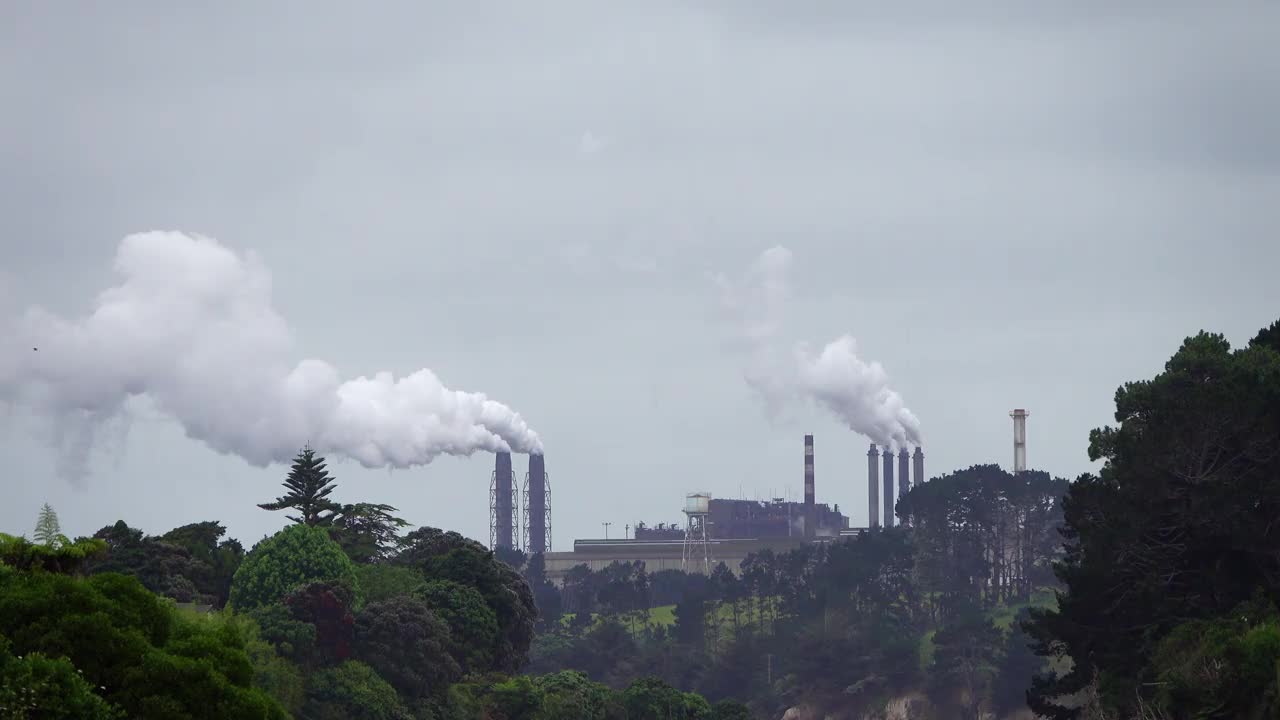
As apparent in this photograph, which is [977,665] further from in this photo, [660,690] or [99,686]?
[99,686]

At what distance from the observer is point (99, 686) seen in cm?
4044

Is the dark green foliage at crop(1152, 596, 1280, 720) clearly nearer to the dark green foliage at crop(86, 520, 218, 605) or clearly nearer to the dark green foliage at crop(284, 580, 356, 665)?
the dark green foliage at crop(284, 580, 356, 665)

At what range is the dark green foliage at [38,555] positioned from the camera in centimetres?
4356

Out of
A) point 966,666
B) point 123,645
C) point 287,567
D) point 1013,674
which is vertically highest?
point 287,567

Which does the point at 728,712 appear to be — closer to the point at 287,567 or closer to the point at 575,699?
the point at 575,699

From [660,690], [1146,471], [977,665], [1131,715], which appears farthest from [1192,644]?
[977,665]

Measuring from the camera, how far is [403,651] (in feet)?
353

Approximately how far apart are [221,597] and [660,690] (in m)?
32.5

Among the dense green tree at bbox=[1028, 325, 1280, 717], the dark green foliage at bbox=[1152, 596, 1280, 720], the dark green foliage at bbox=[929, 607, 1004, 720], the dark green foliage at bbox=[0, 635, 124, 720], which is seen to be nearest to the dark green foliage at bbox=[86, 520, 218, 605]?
the dense green tree at bbox=[1028, 325, 1280, 717]

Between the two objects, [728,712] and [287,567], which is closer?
[287,567]

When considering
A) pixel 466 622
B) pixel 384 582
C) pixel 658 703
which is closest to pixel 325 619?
pixel 384 582

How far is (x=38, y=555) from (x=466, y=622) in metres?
76.1

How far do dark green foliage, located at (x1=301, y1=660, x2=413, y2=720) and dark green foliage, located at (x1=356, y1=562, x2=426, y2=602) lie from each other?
14.2 m

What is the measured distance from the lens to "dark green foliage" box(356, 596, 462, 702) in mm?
106938
